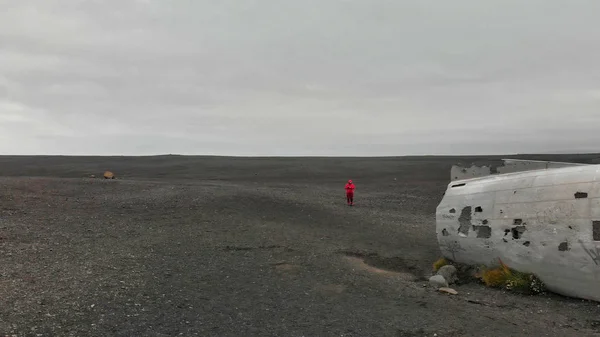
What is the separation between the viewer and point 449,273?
1119 cm

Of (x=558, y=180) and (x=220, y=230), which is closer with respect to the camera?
(x=558, y=180)

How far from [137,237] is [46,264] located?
12.7 feet

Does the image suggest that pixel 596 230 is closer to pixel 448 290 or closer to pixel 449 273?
pixel 448 290

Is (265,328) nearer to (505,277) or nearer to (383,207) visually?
(505,277)

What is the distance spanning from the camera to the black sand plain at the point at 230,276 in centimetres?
784

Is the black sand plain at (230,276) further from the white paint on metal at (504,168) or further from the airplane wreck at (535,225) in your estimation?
the white paint on metal at (504,168)

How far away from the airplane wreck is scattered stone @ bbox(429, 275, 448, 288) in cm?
113

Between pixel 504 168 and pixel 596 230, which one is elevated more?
pixel 504 168

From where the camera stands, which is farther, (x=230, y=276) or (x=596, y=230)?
(x=230, y=276)

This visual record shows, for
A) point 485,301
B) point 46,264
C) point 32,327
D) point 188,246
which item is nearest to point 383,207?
point 188,246

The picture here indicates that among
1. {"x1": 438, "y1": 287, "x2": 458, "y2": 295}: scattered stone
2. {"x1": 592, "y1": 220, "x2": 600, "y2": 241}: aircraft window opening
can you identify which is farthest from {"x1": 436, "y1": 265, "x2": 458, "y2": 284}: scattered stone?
{"x1": 592, "y1": 220, "x2": 600, "y2": 241}: aircraft window opening

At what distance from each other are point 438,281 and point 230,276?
16.8 feet

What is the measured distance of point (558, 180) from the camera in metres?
9.89

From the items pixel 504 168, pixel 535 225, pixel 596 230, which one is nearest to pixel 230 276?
pixel 535 225
